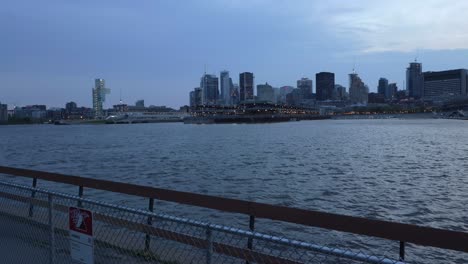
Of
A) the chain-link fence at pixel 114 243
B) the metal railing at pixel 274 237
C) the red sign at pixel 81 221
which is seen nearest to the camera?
the metal railing at pixel 274 237

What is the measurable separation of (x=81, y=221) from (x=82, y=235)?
0.17 meters

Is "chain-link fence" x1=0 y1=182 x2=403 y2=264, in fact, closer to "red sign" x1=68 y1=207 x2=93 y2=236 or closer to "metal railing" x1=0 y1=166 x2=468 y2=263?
"metal railing" x1=0 y1=166 x2=468 y2=263

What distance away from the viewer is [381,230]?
6559mm

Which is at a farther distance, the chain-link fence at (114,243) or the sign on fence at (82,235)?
the chain-link fence at (114,243)

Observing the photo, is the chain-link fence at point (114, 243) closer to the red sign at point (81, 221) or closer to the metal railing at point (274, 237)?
the metal railing at point (274, 237)

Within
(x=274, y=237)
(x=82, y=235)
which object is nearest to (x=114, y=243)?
(x=82, y=235)

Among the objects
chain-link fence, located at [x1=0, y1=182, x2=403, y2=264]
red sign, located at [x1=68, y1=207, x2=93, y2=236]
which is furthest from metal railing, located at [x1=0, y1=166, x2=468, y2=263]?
red sign, located at [x1=68, y1=207, x2=93, y2=236]

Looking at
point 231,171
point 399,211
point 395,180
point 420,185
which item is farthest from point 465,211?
point 231,171

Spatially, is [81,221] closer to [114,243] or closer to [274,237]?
[274,237]

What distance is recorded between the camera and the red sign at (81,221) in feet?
18.4

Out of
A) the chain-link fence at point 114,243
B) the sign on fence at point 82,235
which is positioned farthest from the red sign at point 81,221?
the chain-link fence at point 114,243

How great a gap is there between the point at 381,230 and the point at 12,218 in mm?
8520

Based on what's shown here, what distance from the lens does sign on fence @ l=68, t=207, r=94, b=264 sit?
5.61 metres

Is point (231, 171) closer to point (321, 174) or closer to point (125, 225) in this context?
point (321, 174)
